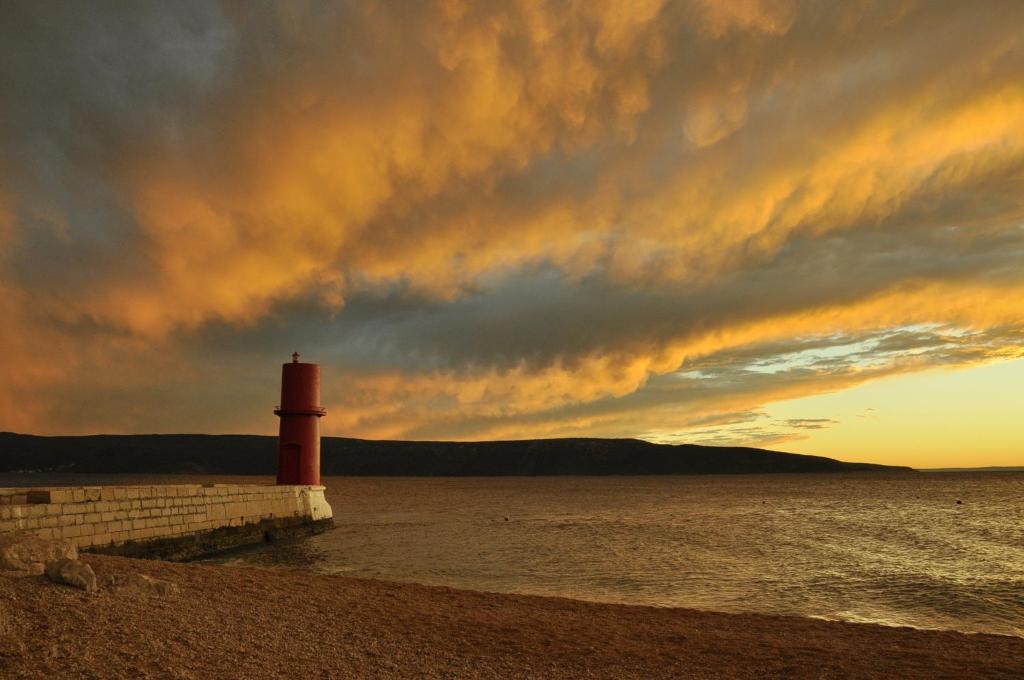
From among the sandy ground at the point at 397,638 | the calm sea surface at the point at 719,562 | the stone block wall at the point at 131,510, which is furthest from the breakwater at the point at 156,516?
the sandy ground at the point at 397,638

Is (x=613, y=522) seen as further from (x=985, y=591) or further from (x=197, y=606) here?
(x=197, y=606)

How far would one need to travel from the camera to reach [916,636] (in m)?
11.3

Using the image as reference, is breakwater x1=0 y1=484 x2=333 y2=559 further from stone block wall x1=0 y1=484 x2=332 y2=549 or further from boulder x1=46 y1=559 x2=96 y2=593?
boulder x1=46 y1=559 x2=96 y2=593

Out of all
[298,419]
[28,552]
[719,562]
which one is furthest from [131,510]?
[719,562]

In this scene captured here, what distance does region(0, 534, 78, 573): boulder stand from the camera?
305 inches

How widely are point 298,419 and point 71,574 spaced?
18.3 meters

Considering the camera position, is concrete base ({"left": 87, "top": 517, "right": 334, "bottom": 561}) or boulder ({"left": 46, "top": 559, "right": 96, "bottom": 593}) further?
concrete base ({"left": 87, "top": 517, "right": 334, "bottom": 561})

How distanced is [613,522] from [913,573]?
18.7m

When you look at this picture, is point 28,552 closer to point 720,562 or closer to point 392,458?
point 720,562

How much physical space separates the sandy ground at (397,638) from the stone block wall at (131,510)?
3.88 metres

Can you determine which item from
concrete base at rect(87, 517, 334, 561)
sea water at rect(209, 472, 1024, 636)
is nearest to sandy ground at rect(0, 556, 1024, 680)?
sea water at rect(209, 472, 1024, 636)

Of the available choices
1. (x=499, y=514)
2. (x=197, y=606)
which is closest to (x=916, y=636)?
(x=197, y=606)

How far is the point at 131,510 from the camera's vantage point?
53.2 feet

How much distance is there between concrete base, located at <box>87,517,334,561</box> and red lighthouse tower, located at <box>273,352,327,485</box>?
74.1 inches
